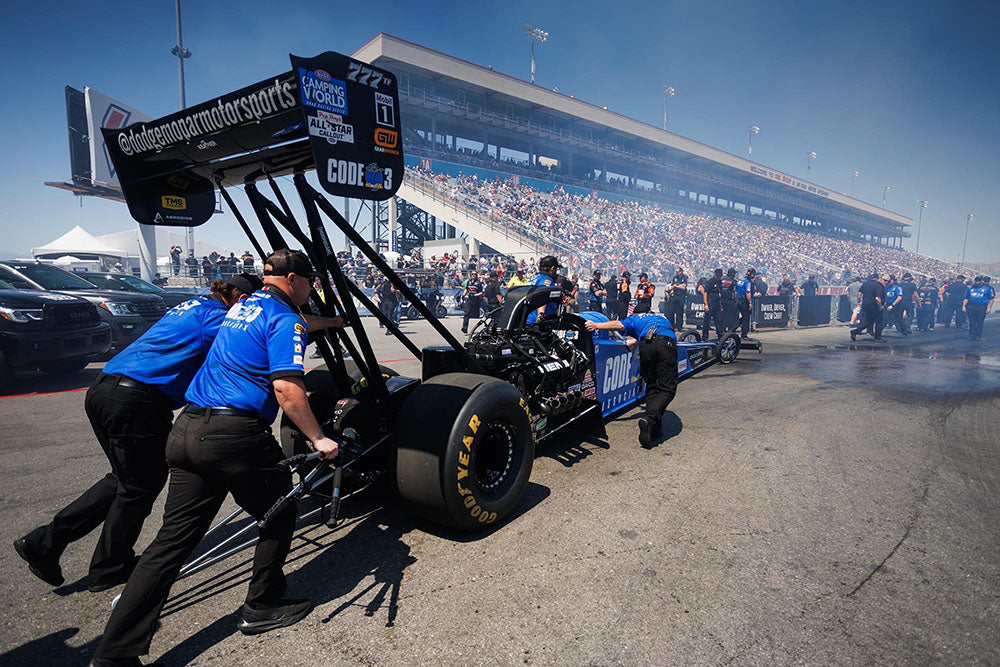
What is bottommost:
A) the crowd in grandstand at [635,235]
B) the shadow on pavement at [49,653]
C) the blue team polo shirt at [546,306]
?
the shadow on pavement at [49,653]

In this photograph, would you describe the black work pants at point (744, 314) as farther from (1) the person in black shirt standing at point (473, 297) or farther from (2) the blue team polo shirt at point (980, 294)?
(2) the blue team polo shirt at point (980, 294)

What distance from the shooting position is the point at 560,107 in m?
40.8

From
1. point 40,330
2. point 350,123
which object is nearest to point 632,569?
point 350,123

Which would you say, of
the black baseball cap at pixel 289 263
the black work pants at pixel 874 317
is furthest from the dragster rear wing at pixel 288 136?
the black work pants at pixel 874 317

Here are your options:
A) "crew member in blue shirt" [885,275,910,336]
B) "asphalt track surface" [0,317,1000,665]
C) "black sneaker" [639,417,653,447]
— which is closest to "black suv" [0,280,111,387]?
"asphalt track surface" [0,317,1000,665]

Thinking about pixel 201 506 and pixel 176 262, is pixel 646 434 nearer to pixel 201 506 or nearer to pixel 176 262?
pixel 201 506

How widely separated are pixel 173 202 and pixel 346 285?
125 centimetres

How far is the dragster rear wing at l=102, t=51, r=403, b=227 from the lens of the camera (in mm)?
2164

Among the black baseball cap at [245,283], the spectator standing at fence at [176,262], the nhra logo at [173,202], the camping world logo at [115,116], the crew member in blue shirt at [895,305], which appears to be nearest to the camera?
the black baseball cap at [245,283]

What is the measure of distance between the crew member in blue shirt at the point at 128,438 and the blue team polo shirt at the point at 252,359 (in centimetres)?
44

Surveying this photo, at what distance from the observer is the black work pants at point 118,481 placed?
2473 mm

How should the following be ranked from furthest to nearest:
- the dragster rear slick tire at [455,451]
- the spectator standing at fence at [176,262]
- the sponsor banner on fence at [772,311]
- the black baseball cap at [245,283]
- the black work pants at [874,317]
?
the spectator standing at fence at [176,262], the sponsor banner on fence at [772,311], the black work pants at [874,317], the black baseball cap at [245,283], the dragster rear slick tire at [455,451]

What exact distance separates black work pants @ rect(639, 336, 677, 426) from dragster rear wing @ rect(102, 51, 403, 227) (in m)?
3.32

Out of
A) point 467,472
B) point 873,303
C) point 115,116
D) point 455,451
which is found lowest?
point 467,472
